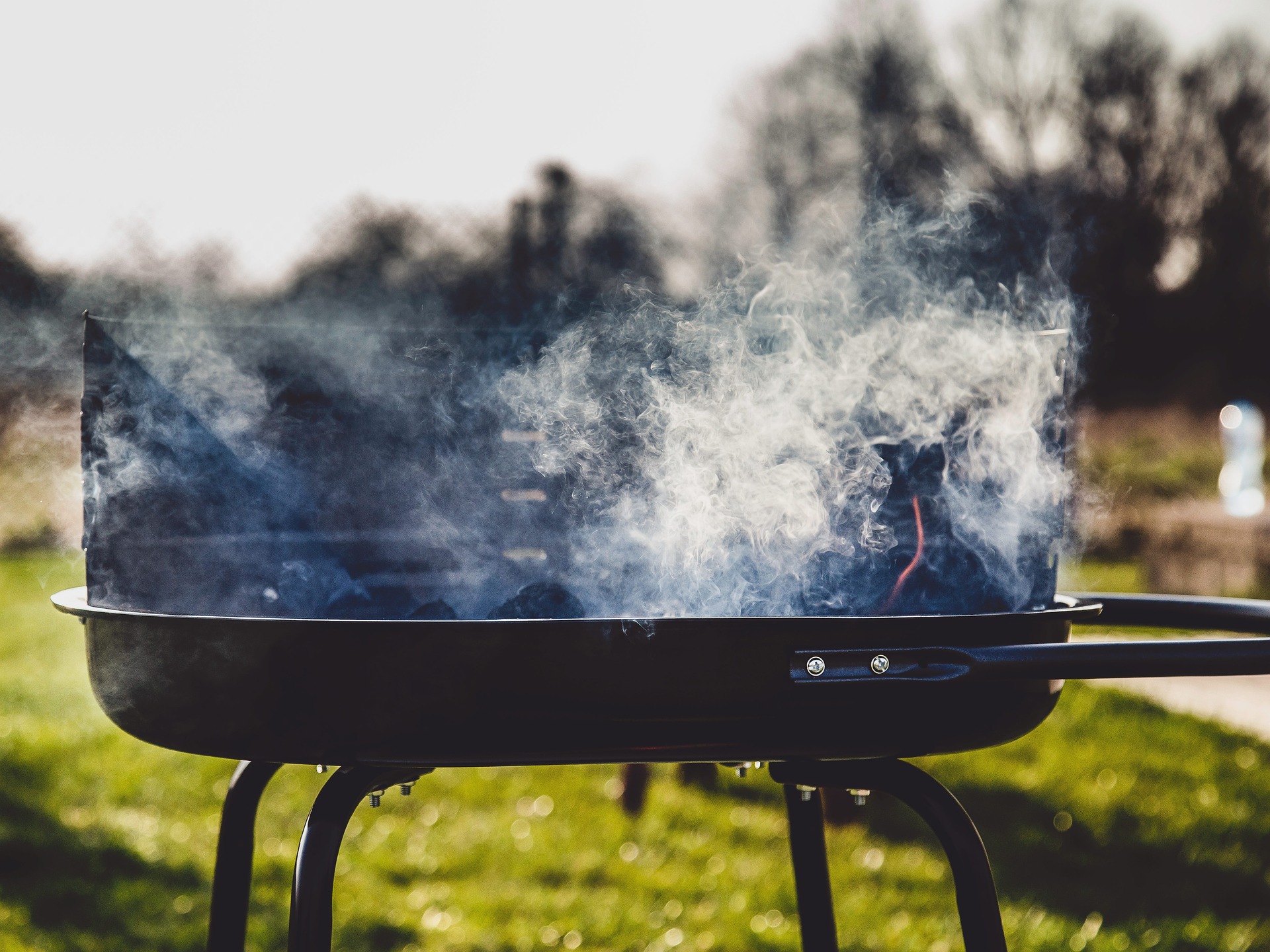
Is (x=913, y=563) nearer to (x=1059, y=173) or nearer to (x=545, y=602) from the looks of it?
(x=545, y=602)

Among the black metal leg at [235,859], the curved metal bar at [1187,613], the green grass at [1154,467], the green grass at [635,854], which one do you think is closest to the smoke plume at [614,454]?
the curved metal bar at [1187,613]

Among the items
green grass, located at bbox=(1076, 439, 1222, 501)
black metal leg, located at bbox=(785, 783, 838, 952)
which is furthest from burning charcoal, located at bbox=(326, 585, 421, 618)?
green grass, located at bbox=(1076, 439, 1222, 501)

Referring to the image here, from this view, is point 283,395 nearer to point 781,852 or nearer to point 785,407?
point 785,407

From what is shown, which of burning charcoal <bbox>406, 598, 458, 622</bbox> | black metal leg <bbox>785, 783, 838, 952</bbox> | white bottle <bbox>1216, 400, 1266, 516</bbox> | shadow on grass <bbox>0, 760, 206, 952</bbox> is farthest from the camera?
white bottle <bbox>1216, 400, 1266, 516</bbox>

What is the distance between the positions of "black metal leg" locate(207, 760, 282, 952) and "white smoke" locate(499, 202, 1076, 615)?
19.2 inches

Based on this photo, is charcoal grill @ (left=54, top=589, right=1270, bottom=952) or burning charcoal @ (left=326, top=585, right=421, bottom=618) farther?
burning charcoal @ (left=326, top=585, right=421, bottom=618)

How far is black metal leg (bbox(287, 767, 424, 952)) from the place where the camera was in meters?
0.91

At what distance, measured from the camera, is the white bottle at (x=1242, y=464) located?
6164 millimetres

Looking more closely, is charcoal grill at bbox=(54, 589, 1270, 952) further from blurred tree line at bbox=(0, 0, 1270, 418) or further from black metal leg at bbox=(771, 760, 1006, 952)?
blurred tree line at bbox=(0, 0, 1270, 418)

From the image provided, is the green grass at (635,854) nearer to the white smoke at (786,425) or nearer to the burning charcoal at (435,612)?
the burning charcoal at (435,612)

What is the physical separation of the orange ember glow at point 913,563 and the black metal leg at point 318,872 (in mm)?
665

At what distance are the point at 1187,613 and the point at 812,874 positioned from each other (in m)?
0.65

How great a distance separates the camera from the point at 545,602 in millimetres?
1234

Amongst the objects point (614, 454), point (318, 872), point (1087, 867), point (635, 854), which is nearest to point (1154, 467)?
point (1087, 867)
